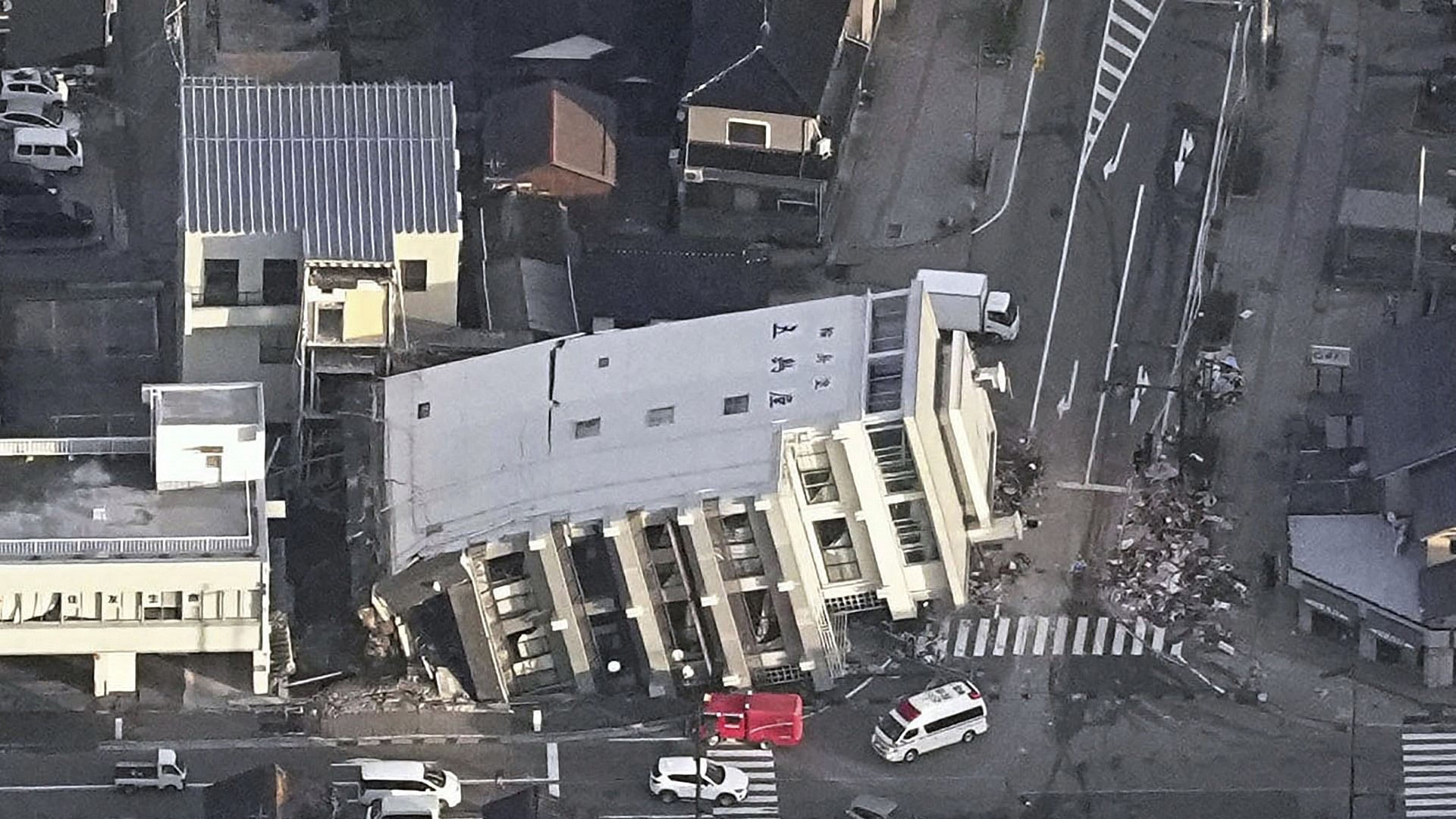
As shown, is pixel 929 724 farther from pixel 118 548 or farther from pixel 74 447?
pixel 74 447

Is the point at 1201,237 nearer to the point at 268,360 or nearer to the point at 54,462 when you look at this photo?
the point at 268,360

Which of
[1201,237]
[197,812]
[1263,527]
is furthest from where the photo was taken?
[1201,237]

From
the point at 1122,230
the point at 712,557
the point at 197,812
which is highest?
the point at 1122,230

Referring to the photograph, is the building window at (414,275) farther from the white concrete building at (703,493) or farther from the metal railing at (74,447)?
the metal railing at (74,447)

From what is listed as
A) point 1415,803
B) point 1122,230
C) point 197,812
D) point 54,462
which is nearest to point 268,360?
point 54,462

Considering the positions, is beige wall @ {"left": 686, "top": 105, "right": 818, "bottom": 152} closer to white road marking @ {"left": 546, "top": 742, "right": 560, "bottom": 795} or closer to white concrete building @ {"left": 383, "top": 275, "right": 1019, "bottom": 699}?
white concrete building @ {"left": 383, "top": 275, "right": 1019, "bottom": 699}

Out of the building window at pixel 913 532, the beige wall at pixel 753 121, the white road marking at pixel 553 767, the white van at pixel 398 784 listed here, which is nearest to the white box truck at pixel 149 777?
the white van at pixel 398 784

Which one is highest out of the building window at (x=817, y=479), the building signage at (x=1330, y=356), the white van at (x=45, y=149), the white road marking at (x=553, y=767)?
the white van at (x=45, y=149)
